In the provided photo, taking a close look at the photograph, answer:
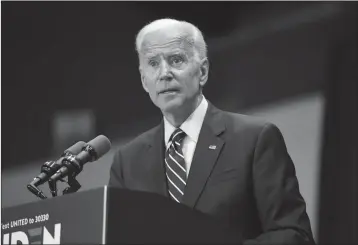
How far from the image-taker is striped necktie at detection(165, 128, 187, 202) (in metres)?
2.29

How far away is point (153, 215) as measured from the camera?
72.3 inches

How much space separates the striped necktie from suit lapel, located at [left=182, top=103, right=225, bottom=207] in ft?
0.13

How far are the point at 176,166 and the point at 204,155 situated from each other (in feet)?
0.32

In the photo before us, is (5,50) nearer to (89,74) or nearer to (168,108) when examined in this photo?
(89,74)

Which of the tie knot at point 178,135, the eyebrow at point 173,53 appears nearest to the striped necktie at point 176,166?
the tie knot at point 178,135

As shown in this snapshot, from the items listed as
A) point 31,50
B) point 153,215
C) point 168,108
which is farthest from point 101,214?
point 31,50

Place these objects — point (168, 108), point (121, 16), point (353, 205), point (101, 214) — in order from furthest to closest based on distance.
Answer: point (121, 16), point (353, 205), point (168, 108), point (101, 214)

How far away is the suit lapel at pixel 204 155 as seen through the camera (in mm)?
2240

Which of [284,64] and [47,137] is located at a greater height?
[284,64]

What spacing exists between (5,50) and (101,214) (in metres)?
2.21

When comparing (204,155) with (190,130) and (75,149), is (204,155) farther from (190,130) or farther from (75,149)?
(75,149)

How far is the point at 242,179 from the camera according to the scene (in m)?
2.24

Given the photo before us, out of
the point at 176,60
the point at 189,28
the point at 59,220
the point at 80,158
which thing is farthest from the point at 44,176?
the point at 189,28

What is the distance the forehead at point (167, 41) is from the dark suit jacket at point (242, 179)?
239 millimetres
